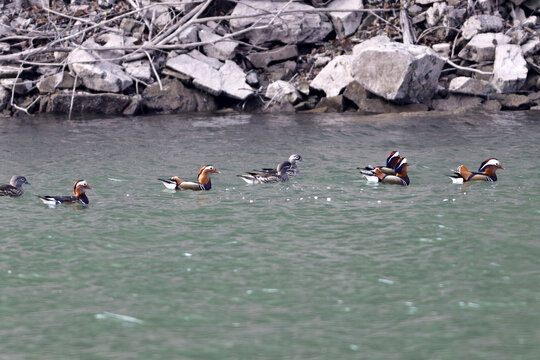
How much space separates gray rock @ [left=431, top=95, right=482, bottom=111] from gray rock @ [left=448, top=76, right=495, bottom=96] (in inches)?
6.9

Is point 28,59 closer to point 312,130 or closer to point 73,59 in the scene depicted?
point 73,59

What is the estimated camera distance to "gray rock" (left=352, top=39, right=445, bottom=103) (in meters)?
21.7

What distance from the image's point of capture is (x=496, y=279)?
8.84 m

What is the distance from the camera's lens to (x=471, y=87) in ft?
74.2

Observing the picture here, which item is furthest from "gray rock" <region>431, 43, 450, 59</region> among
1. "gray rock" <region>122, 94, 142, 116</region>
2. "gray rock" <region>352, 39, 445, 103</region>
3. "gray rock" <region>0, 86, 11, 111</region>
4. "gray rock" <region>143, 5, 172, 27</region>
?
"gray rock" <region>0, 86, 11, 111</region>

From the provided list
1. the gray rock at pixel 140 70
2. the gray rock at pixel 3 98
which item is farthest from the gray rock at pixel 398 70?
the gray rock at pixel 3 98

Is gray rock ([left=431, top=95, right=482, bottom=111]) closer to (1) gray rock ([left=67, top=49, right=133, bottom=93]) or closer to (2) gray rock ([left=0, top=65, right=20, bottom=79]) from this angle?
(1) gray rock ([left=67, top=49, right=133, bottom=93])

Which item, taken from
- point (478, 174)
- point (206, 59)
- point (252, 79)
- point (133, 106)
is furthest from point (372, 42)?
point (478, 174)

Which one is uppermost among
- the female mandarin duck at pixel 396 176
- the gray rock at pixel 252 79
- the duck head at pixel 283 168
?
the gray rock at pixel 252 79

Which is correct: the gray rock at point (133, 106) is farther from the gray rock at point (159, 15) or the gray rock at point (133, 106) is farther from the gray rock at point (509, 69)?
the gray rock at point (509, 69)

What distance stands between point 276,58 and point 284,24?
3.94 ft

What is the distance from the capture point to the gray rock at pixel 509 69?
73.6 ft

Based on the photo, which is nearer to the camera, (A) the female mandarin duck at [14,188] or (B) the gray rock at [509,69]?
(A) the female mandarin duck at [14,188]

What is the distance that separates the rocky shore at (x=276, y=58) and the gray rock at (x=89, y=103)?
3 centimetres
